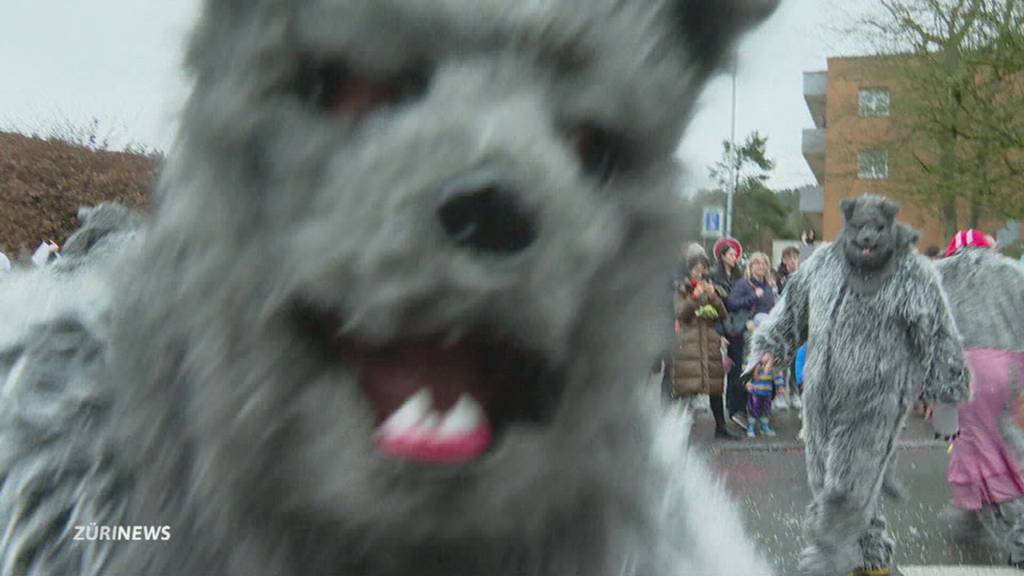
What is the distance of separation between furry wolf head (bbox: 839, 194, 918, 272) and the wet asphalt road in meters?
0.90

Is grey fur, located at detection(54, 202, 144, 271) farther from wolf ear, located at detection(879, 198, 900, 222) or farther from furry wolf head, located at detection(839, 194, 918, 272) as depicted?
wolf ear, located at detection(879, 198, 900, 222)

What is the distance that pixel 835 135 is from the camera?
22391 millimetres

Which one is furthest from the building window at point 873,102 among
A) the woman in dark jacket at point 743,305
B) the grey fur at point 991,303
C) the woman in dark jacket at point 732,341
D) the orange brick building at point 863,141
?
the grey fur at point 991,303

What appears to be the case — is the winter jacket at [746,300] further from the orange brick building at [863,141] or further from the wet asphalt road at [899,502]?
the orange brick building at [863,141]

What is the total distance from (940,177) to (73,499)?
823 inches

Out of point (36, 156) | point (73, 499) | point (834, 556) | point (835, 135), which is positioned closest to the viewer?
point (73, 499)

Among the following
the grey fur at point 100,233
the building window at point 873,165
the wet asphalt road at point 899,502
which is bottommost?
the wet asphalt road at point 899,502

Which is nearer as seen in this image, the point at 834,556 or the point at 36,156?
the point at 36,156

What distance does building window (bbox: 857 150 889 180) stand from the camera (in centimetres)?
2125

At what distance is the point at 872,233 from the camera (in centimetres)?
438

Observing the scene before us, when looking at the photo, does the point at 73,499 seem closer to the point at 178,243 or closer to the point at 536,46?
the point at 178,243

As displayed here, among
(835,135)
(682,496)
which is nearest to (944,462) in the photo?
(682,496)

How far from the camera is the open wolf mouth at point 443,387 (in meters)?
0.70

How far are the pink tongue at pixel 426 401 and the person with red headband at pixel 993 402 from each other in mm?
5453
